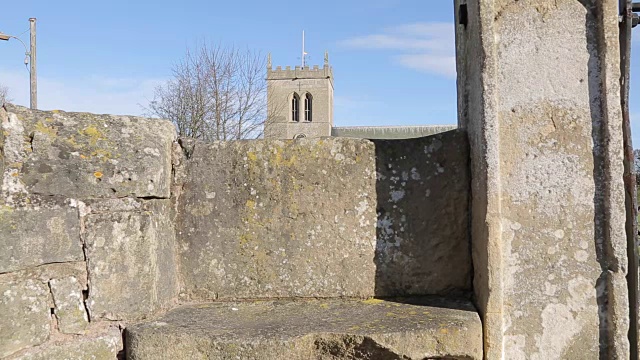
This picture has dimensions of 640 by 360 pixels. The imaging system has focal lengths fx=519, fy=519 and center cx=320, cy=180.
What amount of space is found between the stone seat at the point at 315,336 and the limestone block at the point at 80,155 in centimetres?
65

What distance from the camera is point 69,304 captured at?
2.22 m

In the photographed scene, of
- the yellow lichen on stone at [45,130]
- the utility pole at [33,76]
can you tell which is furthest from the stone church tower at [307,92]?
the yellow lichen on stone at [45,130]

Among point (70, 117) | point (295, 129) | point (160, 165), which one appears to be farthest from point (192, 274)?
point (295, 129)

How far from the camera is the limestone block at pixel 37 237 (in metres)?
2.08

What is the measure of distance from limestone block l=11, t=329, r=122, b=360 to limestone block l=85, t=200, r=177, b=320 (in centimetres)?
9

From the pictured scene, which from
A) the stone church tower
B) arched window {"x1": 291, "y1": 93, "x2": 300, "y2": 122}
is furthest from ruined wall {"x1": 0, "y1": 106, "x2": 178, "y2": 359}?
arched window {"x1": 291, "y1": 93, "x2": 300, "y2": 122}

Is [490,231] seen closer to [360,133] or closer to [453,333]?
[453,333]

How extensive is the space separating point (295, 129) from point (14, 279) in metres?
52.4

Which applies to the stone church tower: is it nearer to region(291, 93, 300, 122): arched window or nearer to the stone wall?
region(291, 93, 300, 122): arched window

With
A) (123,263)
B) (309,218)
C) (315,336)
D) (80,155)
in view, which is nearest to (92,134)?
(80,155)

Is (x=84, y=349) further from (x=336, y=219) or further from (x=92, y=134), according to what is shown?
(x=336, y=219)

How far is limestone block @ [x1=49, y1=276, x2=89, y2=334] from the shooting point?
2.20m

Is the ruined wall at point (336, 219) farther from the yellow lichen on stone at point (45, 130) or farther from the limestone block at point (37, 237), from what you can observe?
the yellow lichen on stone at point (45, 130)

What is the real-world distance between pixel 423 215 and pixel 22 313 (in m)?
1.84
